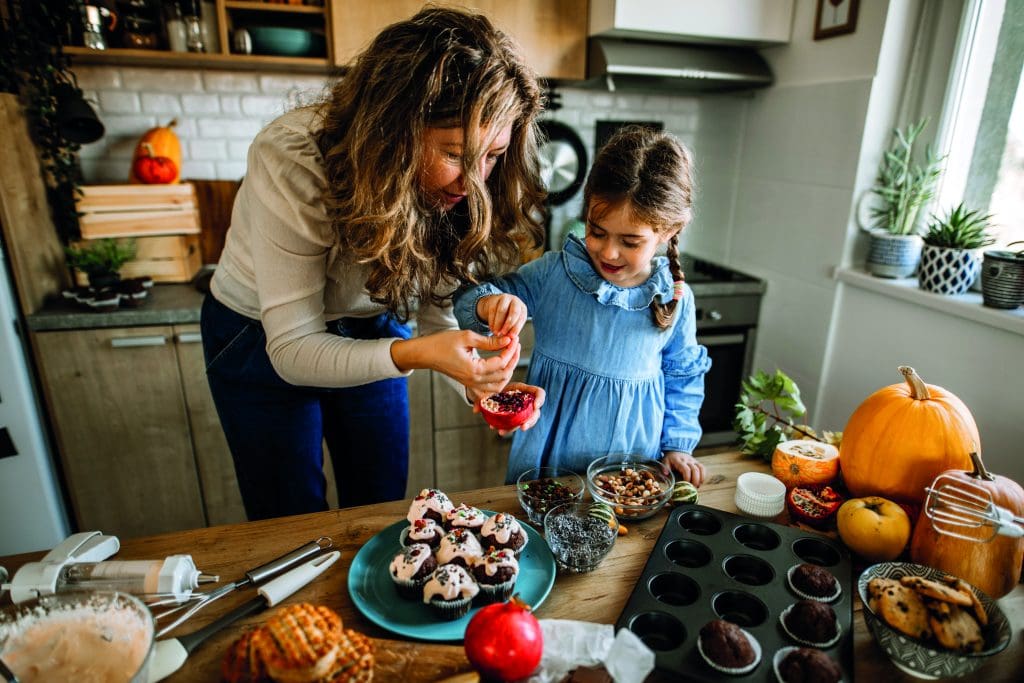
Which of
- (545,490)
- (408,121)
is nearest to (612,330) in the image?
(545,490)

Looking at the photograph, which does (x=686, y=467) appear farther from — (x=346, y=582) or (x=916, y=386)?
(x=346, y=582)

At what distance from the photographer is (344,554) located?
0.99 metres

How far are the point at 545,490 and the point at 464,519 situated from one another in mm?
203

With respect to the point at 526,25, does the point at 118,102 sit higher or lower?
lower

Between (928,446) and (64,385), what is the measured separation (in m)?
2.48

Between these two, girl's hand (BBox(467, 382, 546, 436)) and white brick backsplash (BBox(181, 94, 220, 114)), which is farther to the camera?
white brick backsplash (BBox(181, 94, 220, 114))

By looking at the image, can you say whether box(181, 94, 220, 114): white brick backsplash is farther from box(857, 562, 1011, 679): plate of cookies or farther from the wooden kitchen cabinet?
box(857, 562, 1011, 679): plate of cookies

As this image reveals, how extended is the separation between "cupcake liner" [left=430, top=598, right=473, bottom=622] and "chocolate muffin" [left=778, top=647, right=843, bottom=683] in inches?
16.1

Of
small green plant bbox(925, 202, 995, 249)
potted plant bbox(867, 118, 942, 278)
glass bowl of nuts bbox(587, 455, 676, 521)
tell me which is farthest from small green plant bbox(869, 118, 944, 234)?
glass bowl of nuts bbox(587, 455, 676, 521)

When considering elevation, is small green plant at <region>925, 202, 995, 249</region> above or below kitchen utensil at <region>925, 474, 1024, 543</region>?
above

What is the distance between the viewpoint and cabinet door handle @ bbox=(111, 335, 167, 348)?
2.09 m

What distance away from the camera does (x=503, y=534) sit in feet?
3.12

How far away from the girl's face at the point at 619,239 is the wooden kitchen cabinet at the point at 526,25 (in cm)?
115

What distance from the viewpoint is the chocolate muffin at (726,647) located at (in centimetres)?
75
